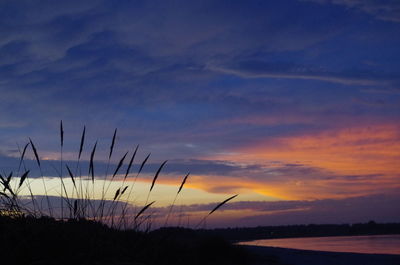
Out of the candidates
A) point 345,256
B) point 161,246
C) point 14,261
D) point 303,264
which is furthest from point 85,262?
point 345,256

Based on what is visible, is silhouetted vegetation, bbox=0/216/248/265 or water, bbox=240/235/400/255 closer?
silhouetted vegetation, bbox=0/216/248/265

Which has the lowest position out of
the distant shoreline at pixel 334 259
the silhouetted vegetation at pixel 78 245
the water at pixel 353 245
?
the water at pixel 353 245

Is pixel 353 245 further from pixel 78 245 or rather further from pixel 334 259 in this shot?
pixel 78 245

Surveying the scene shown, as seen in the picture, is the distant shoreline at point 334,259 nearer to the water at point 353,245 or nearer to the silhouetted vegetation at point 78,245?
the water at point 353,245

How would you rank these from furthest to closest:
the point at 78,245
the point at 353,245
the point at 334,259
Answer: the point at 353,245 < the point at 334,259 < the point at 78,245

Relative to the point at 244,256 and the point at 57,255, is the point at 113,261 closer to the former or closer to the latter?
the point at 57,255

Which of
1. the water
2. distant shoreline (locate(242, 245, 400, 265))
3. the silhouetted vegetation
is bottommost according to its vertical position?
the water

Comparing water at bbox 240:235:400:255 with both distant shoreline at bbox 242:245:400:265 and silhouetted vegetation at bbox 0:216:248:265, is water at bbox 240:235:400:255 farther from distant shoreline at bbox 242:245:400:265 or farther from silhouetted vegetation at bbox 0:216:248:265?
silhouetted vegetation at bbox 0:216:248:265

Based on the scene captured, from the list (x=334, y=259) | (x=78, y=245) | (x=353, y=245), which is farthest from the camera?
(x=353, y=245)

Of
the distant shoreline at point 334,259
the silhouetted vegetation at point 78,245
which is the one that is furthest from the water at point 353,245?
the silhouetted vegetation at point 78,245

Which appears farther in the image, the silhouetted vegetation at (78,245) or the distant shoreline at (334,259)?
the distant shoreline at (334,259)

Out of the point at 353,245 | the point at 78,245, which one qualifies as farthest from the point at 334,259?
the point at 353,245

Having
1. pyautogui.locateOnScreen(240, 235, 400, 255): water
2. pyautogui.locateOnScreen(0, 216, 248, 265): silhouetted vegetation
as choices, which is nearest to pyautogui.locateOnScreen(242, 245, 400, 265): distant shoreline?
pyautogui.locateOnScreen(240, 235, 400, 255): water

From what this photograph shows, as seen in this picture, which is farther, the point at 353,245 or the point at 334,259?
the point at 353,245
